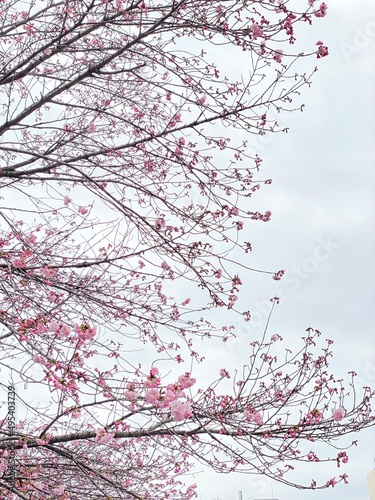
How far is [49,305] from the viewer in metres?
4.55

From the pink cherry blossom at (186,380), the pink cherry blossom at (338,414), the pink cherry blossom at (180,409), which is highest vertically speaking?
the pink cherry blossom at (338,414)

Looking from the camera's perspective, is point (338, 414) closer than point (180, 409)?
No

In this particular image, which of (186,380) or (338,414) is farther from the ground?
(338,414)

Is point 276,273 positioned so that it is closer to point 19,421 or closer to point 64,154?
point 64,154

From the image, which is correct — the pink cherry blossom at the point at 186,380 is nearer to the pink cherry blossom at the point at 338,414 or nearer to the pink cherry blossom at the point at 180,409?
the pink cherry blossom at the point at 180,409

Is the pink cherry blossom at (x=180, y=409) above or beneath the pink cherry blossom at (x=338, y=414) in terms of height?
beneath

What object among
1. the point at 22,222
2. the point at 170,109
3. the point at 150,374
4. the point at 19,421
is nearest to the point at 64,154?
the point at 170,109

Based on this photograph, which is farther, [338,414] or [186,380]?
[338,414]

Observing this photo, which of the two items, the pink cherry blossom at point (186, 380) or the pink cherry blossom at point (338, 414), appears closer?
the pink cherry blossom at point (186, 380)

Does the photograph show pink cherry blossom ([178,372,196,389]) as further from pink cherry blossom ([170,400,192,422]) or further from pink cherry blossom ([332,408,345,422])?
pink cherry blossom ([332,408,345,422])

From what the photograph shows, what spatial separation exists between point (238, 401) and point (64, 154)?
2257 mm

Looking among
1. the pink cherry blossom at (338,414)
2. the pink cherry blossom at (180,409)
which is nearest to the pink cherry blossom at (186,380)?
the pink cherry blossom at (180,409)

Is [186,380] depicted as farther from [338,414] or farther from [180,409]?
[338,414]

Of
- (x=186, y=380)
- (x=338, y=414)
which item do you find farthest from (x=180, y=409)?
(x=338, y=414)
